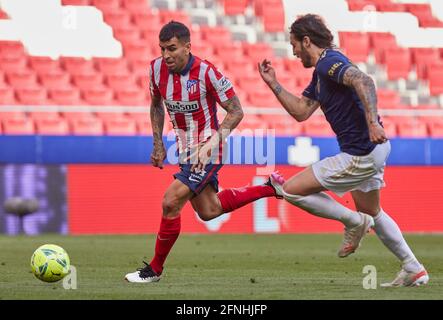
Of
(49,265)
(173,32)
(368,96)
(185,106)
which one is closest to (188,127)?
(185,106)

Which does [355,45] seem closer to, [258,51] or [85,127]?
[258,51]

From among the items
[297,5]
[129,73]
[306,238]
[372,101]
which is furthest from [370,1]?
[372,101]

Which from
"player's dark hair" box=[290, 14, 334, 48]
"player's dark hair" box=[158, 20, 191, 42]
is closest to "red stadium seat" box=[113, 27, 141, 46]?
"player's dark hair" box=[158, 20, 191, 42]

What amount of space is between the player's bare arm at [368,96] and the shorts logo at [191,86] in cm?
152

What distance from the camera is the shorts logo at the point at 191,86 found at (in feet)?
28.6

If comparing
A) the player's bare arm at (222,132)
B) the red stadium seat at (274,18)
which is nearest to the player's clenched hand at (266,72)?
the player's bare arm at (222,132)

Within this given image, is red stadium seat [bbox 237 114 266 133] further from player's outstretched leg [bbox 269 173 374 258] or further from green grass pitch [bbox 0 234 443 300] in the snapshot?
player's outstretched leg [bbox 269 173 374 258]

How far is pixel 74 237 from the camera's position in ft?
52.9

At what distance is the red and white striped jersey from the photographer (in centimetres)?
872

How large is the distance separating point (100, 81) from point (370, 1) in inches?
273

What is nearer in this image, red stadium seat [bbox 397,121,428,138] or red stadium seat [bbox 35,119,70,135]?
red stadium seat [bbox 35,119,70,135]

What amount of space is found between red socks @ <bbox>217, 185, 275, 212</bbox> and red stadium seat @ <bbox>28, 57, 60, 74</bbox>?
36.0ft

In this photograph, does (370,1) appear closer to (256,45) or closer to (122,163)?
(256,45)
